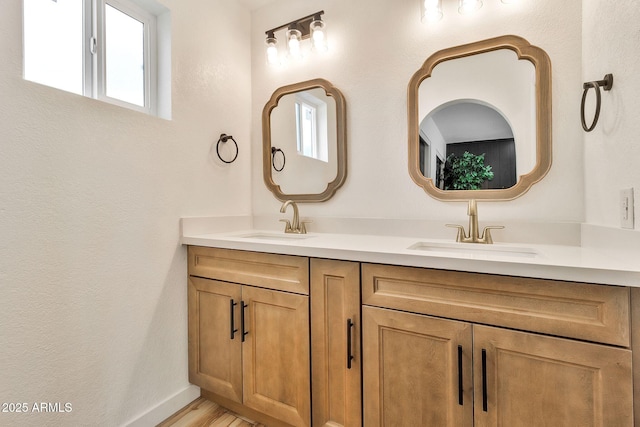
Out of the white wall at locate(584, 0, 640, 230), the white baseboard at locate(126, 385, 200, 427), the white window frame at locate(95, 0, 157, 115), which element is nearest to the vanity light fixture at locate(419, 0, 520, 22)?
the white wall at locate(584, 0, 640, 230)

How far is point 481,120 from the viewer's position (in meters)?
1.52

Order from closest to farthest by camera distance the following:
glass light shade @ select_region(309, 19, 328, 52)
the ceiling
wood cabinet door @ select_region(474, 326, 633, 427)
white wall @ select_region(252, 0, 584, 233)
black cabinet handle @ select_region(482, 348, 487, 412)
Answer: wood cabinet door @ select_region(474, 326, 633, 427) → black cabinet handle @ select_region(482, 348, 487, 412) → white wall @ select_region(252, 0, 584, 233) → glass light shade @ select_region(309, 19, 328, 52) → the ceiling

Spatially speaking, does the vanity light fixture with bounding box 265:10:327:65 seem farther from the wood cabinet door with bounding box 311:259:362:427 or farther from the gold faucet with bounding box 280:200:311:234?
the wood cabinet door with bounding box 311:259:362:427

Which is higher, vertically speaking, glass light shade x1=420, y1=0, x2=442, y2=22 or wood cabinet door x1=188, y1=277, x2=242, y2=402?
glass light shade x1=420, y1=0, x2=442, y2=22

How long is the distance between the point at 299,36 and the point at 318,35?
0.17 m

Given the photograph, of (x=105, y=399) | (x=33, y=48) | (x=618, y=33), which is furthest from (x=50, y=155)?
(x=618, y=33)

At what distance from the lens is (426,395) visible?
1.06 m

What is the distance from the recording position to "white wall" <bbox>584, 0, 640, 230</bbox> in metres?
0.91

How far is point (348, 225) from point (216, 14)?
1.56 m

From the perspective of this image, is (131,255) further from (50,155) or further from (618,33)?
(618,33)

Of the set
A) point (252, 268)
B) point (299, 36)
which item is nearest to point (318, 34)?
point (299, 36)

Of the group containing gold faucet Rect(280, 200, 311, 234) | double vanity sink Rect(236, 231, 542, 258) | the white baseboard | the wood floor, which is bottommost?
A: the wood floor

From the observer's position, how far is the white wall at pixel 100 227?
110 cm

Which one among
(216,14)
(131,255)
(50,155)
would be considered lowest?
(131,255)
